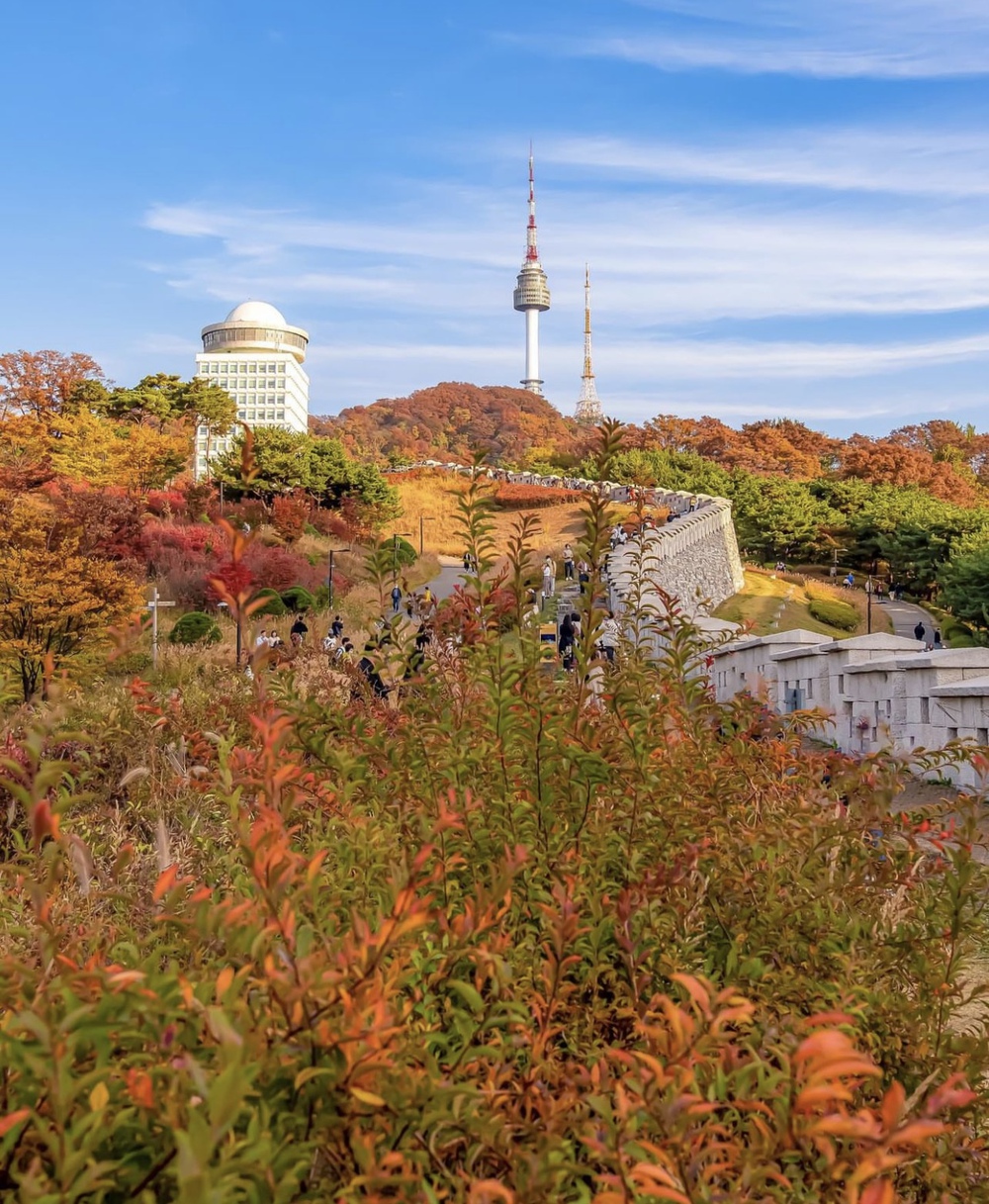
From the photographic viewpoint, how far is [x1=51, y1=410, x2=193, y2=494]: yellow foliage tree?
38000 mm

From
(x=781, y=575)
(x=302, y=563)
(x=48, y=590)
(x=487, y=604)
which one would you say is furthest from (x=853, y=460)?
(x=487, y=604)

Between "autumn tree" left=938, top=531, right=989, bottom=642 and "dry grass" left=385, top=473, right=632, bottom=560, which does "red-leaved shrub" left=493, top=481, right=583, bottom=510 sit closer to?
"dry grass" left=385, top=473, right=632, bottom=560

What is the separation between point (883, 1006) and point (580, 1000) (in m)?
0.74

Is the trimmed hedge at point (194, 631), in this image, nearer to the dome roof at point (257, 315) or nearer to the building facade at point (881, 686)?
the building facade at point (881, 686)

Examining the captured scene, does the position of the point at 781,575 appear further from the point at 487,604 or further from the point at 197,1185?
the point at 197,1185

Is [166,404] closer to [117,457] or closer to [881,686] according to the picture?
[117,457]

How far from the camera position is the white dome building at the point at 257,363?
10244 cm

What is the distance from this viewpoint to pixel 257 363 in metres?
103

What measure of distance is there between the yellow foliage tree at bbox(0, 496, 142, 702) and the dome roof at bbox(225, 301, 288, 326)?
306ft

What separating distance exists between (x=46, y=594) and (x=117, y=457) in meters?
23.4

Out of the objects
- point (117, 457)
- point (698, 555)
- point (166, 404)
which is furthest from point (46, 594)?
point (166, 404)

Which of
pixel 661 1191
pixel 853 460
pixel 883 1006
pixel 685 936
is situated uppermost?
pixel 853 460

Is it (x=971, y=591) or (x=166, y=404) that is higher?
(x=166, y=404)

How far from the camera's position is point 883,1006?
2.45 metres
